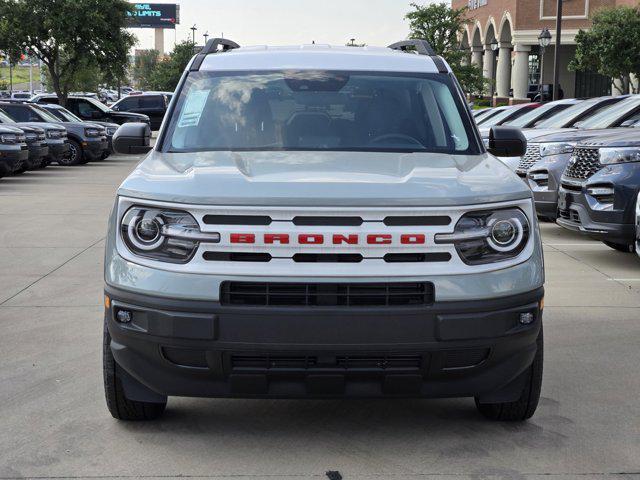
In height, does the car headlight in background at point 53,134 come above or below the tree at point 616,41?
below

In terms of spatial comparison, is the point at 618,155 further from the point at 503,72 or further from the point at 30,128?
the point at 503,72

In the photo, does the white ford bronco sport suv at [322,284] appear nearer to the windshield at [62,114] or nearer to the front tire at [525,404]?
the front tire at [525,404]

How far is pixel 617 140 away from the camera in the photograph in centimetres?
1020

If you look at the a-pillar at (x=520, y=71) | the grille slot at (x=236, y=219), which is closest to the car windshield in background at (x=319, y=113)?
the grille slot at (x=236, y=219)

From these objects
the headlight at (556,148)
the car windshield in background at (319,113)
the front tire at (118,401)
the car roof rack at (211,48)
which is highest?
the car roof rack at (211,48)

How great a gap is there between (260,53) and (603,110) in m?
10.4

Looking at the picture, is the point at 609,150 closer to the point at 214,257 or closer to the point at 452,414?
the point at 452,414

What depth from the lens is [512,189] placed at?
4.46 meters

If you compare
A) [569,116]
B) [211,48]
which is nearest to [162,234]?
[211,48]

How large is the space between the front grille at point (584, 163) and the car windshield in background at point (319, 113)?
194 inches

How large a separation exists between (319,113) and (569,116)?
11.8 metres

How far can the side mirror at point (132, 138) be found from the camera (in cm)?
597

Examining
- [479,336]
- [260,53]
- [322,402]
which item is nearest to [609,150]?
[260,53]

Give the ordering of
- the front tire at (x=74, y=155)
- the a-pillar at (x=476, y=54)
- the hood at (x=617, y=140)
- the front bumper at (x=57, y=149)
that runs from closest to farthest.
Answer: the hood at (x=617, y=140) → the front bumper at (x=57, y=149) → the front tire at (x=74, y=155) → the a-pillar at (x=476, y=54)
